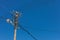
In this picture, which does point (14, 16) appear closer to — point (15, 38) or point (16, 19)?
point (16, 19)

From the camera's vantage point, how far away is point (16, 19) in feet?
84.7

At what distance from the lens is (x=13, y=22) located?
84.2ft

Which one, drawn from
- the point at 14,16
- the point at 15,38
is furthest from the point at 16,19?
the point at 15,38

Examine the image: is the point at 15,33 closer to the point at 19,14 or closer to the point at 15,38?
the point at 15,38

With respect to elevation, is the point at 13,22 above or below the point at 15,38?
above

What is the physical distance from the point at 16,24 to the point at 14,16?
3.64ft

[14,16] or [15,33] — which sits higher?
[14,16]

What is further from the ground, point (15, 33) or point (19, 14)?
point (19, 14)

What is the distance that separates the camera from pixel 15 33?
25406mm

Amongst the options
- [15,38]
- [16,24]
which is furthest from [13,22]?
[15,38]

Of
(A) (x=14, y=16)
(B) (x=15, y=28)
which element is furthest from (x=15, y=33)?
(A) (x=14, y=16)

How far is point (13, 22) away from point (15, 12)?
4.36 ft

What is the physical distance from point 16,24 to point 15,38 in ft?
6.02

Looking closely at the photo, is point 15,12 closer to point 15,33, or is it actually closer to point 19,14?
point 19,14
